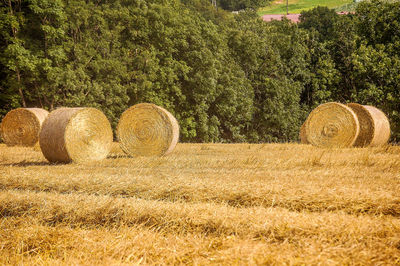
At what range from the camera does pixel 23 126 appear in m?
17.2

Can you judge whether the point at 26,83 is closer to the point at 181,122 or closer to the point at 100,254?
the point at 181,122

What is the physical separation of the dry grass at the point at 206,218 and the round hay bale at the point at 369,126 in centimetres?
789

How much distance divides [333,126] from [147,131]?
22.7ft

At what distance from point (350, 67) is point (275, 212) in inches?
1156

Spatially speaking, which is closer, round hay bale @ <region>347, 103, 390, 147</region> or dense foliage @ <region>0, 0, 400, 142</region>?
round hay bale @ <region>347, 103, 390, 147</region>

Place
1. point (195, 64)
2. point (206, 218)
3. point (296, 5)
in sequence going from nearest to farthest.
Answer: point (206, 218) → point (195, 64) → point (296, 5)

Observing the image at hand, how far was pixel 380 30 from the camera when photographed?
2994cm

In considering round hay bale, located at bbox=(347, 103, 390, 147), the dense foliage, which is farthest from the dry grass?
the dense foliage

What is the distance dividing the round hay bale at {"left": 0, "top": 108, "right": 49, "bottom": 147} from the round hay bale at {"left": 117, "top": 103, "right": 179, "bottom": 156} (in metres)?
5.62

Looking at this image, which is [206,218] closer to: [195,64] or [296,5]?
[195,64]

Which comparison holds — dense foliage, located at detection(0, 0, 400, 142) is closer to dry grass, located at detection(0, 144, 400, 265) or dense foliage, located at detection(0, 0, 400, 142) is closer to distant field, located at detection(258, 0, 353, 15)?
dry grass, located at detection(0, 144, 400, 265)

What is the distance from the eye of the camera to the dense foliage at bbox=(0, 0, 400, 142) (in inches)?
834

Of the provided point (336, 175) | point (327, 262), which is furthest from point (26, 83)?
point (327, 262)

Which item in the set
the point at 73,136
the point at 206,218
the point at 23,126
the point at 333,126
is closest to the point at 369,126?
the point at 333,126
